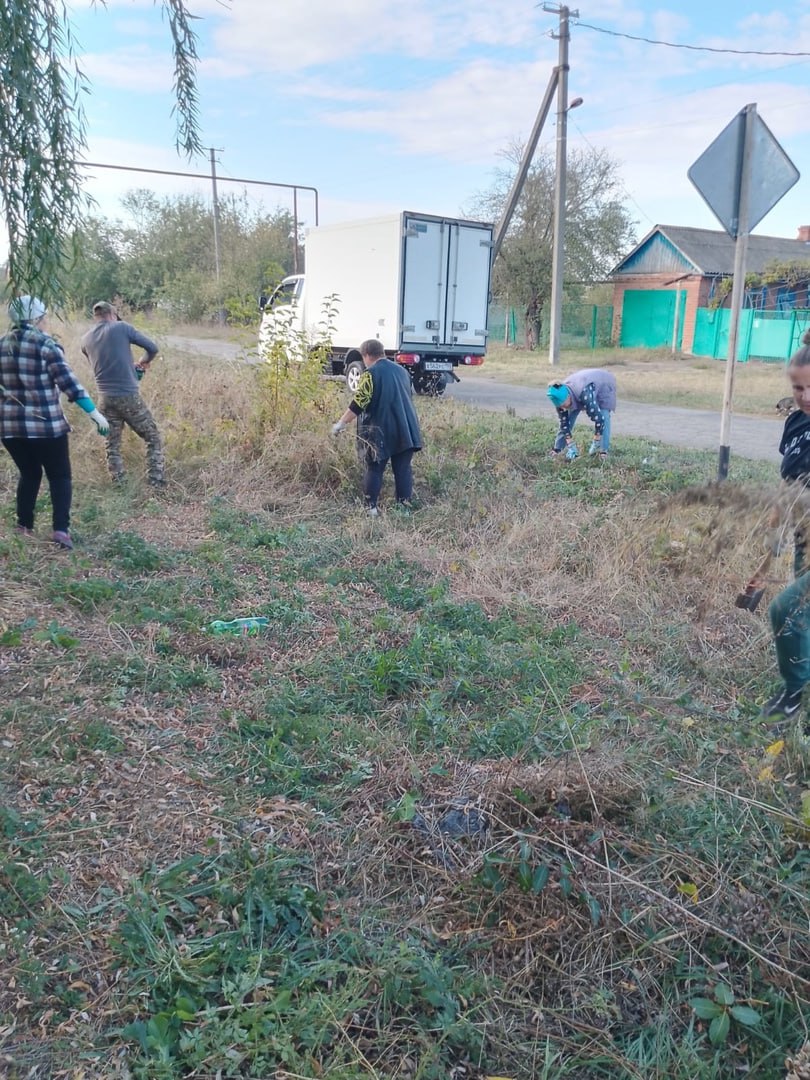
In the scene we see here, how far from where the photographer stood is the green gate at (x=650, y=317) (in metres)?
31.4

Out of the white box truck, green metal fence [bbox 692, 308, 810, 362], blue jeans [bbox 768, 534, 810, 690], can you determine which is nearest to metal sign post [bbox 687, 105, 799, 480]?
blue jeans [bbox 768, 534, 810, 690]

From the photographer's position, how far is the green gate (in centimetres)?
3136

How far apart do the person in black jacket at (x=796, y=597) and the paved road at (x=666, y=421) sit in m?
6.63

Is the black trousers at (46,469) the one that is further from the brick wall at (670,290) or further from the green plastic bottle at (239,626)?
the brick wall at (670,290)

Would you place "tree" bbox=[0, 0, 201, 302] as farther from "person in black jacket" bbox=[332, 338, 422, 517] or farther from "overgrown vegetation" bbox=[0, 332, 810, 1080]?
"person in black jacket" bbox=[332, 338, 422, 517]

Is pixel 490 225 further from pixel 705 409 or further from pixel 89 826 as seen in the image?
pixel 89 826

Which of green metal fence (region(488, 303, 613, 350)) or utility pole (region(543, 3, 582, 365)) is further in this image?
green metal fence (region(488, 303, 613, 350))

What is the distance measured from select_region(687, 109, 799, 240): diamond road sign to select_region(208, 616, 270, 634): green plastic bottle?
4.58 m

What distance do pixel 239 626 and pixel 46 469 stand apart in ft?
7.08

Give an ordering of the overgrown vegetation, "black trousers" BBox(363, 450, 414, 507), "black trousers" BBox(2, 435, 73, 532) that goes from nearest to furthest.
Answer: the overgrown vegetation < "black trousers" BBox(2, 435, 73, 532) < "black trousers" BBox(363, 450, 414, 507)

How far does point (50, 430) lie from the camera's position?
18.3 feet

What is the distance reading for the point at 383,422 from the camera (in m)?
7.22

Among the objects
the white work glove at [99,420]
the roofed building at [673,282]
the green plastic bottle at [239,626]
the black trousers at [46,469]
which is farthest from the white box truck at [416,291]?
the roofed building at [673,282]

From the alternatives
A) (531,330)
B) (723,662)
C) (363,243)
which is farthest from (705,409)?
(531,330)
